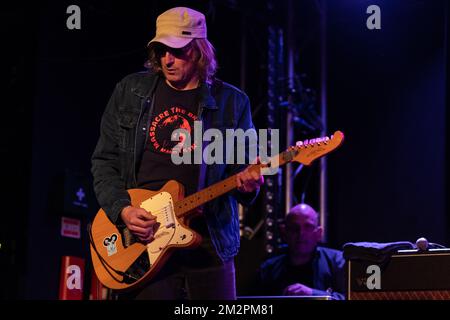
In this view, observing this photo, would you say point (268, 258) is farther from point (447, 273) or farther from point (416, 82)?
point (447, 273)

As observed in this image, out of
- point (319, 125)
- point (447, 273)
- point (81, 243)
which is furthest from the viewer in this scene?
point (319, 125)

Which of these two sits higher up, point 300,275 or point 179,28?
point 179,28

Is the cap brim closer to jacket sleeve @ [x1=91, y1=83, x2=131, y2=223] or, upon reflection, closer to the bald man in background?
jacket sleeve @ [x1=91, y1=83, x2=131, y2=223]

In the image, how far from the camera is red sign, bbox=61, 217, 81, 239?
22.6 ft

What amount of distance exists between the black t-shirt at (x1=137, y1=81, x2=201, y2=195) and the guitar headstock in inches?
18.1

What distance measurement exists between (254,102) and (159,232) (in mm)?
4359

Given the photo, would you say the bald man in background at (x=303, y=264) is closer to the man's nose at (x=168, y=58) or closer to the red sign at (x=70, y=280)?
the red sign at (x=70, y=280)

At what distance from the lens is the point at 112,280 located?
3.48 m

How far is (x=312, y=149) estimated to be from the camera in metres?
3.62

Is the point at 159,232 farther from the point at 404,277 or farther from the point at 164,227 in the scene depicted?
the point at 404,277

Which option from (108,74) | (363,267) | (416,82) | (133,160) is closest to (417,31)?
(416,82)

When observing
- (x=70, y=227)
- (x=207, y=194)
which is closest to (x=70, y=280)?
(x=70, y=227)

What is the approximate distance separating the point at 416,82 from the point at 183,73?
438 cm

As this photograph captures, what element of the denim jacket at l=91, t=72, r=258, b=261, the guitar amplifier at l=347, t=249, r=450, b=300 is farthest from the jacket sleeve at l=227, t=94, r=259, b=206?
the guitar amplifier at l=347, t=249, r=450, b=300
